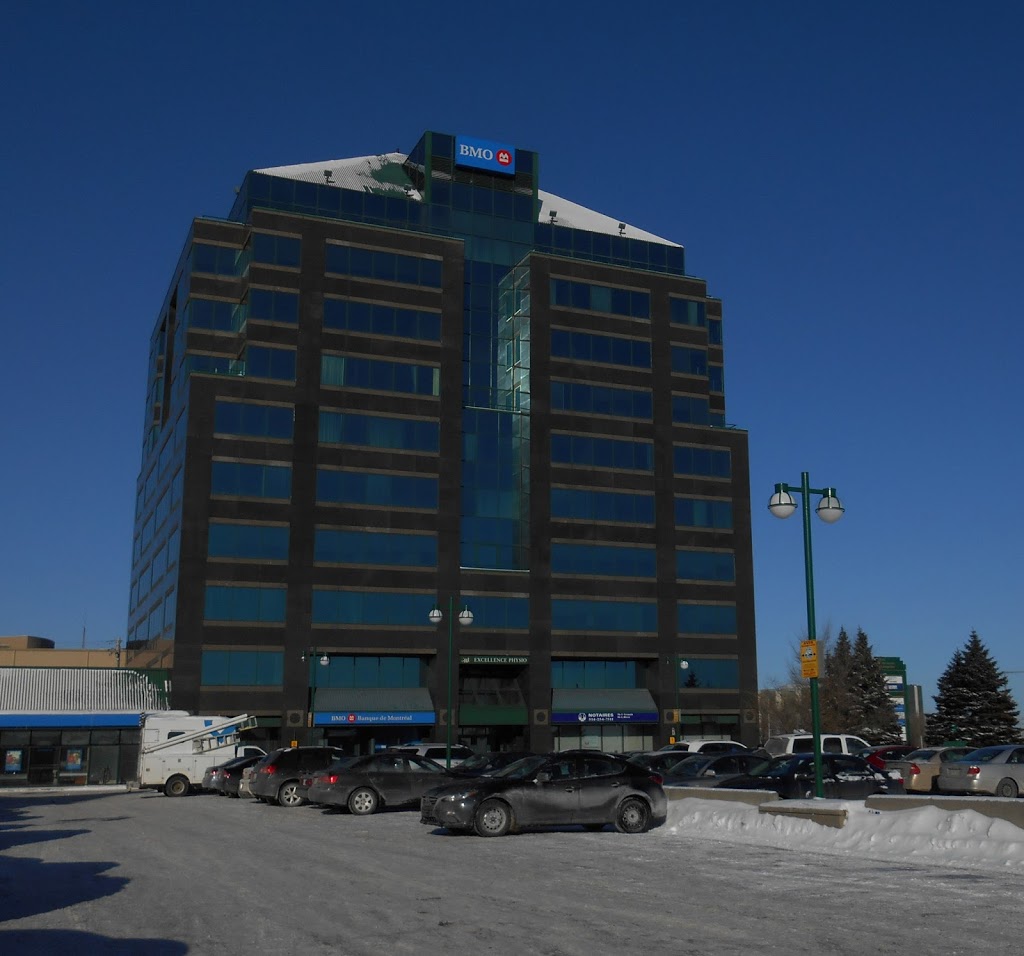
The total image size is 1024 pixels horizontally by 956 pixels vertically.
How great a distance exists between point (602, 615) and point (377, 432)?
18310 millimetres

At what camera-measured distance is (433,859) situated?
17.5 m

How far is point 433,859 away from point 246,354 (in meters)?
55.2

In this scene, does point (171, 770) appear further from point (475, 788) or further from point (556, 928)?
point (556, 928)

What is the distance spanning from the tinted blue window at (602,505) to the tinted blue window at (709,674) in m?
9.77

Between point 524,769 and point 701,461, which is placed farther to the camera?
point 701,461

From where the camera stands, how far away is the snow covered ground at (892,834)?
645 inches

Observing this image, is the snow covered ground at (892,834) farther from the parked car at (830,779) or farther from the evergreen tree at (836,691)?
the evergreen tree at (836,691)

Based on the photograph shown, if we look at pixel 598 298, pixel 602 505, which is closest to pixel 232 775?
pixel 602 505

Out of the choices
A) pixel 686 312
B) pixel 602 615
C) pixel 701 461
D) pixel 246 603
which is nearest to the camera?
pixel 246 603

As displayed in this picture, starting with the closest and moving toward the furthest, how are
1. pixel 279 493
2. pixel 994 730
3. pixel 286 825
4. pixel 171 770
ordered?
1. pixel 286 825
2. pixel 171 770
3. pixel 279 493
4. pixel 994 730

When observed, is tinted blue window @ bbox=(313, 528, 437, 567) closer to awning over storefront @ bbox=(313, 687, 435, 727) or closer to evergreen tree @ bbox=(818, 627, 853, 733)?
awning over storefront @ bbox=(313, 687, 435, 727)

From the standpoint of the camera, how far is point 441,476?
233ft

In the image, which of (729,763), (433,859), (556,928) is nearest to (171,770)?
(729,763)

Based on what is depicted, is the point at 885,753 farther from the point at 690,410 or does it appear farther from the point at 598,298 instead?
the point at 598,298
